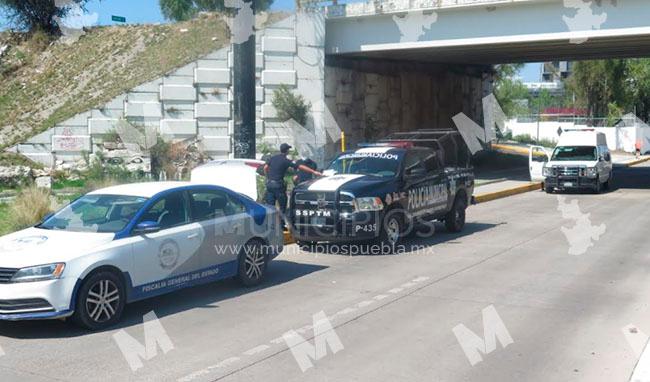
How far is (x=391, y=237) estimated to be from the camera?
41.4 ft

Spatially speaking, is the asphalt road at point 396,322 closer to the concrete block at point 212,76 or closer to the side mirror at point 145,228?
the side mirror at point 145,228

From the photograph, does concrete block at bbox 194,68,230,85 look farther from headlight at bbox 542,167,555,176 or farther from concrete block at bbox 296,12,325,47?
headlight at bbox 542,167,555,176

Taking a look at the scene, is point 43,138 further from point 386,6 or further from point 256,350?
point 256,350

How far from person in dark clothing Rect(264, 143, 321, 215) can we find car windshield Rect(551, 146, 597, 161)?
14.4 metres

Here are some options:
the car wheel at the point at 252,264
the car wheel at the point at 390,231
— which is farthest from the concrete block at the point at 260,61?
the car wheel at the point at 252,264

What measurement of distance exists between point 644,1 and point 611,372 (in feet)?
61.5

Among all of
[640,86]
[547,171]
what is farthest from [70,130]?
[640,86]

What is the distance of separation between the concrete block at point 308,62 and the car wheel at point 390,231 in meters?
15.8

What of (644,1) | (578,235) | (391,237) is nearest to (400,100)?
(644,1)

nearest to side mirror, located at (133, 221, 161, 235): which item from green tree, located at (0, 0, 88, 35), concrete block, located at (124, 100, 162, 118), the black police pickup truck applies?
the black police pickup truck

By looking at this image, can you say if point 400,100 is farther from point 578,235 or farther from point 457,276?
point 457,276

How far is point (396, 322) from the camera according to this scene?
802 centimetres

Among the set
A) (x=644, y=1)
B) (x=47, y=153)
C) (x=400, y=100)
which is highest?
(x=644, y=1)

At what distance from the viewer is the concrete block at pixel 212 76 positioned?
87.6ft
